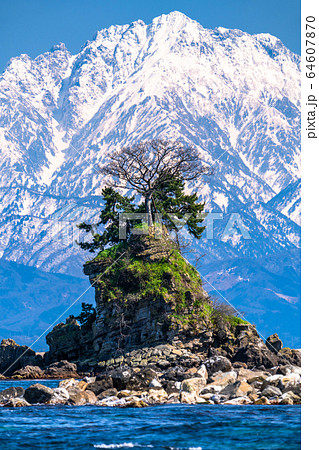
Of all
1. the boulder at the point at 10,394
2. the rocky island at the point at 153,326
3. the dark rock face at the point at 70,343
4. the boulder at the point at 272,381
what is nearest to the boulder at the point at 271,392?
the boulder at the point at 272,381

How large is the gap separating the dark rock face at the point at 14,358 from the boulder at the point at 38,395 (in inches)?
1470

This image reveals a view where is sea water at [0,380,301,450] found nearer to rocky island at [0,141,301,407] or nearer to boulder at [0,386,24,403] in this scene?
boulder at [0,386,24,403]

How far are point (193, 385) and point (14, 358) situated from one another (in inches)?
1837

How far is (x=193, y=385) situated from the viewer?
148ft

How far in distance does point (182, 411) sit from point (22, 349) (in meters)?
53.1

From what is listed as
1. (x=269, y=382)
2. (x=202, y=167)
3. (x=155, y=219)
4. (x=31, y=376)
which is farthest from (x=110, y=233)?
(x=269, y=382)

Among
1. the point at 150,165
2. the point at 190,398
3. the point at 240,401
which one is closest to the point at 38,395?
the point at 190,398

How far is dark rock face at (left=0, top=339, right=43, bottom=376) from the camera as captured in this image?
269ft

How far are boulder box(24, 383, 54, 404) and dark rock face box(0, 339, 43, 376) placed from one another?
3734 cm

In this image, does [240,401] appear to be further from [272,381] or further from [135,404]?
[135,404]

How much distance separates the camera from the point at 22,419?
36.2 metres

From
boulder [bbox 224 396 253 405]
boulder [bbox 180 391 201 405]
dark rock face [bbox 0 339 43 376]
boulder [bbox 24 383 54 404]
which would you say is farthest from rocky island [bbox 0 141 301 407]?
boulder [bbox 224 396 253 405]

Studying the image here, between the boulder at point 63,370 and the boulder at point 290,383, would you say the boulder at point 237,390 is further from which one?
the boulder at point 63,370
